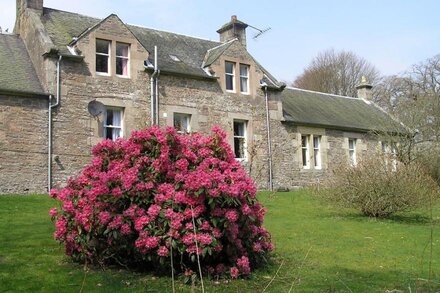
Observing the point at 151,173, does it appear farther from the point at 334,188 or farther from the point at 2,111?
the point at 2,111

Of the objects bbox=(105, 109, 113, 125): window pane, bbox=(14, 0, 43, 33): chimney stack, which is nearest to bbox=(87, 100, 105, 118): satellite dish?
bbox=(105, 109, 113, 125): window pane

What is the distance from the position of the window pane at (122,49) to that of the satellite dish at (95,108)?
244 centimetres

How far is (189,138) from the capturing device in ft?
28.3

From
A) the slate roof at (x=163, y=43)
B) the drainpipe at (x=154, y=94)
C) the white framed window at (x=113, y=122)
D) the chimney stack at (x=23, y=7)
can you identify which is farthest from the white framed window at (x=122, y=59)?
the chimney stack at (x=23, y=7)

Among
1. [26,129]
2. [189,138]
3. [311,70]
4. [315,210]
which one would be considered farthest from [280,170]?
[311,70]

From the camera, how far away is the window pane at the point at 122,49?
2166cm

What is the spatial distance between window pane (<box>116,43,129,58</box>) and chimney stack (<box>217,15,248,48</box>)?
27.7 feet

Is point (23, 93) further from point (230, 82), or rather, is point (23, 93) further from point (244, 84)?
point (244, 84)

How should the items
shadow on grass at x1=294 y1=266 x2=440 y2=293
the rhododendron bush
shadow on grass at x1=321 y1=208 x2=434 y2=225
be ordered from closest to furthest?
shadow on grass at x1=294 y1=266 x2=440 y2=293 → the rhododendron bush → shadow on grass at x1=321 y1=208 x2=434 y2=225

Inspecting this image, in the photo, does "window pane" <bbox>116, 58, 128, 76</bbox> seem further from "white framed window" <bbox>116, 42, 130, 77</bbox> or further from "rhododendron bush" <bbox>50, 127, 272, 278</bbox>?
"rhododendron bush" <bbox>50, 127, 272, 278</bbox>

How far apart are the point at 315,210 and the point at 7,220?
965 centimetres

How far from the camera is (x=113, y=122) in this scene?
21281 mm

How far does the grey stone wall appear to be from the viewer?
18.6 metres

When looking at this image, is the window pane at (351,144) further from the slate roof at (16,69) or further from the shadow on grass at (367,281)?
the shadow on grass at (367,281)
